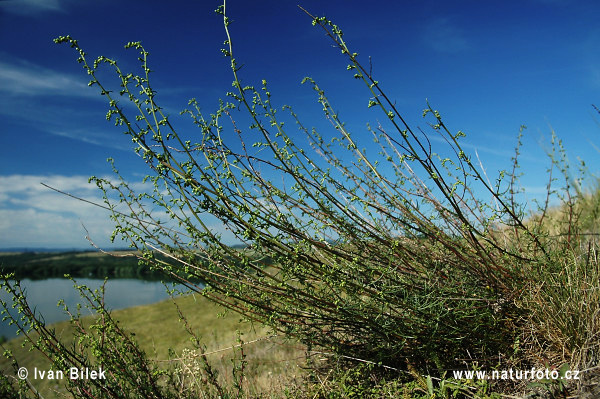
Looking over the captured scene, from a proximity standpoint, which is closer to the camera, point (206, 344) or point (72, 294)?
point (206, 344)

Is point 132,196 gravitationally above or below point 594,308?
above

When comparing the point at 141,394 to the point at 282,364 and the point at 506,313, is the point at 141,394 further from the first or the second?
the point at 506,313

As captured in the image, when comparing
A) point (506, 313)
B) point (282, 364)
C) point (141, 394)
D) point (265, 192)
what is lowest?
point (282, 364)

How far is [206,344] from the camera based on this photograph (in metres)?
7.95

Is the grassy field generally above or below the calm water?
above

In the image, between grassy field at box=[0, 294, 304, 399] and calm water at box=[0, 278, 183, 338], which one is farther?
calm water at box=[0, 278, 183, 338]

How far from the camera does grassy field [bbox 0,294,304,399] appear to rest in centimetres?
315

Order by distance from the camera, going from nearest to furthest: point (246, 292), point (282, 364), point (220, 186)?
point (220, 186) → point (246, 292) → point (282, 364)

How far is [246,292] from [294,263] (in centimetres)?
49

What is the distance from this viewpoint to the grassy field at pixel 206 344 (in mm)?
3148

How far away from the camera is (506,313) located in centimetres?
249

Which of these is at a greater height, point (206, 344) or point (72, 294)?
point (206, 344)

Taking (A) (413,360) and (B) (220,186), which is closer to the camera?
(B) (220,186)

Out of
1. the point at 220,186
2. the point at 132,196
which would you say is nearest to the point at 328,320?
the point at 220,186
